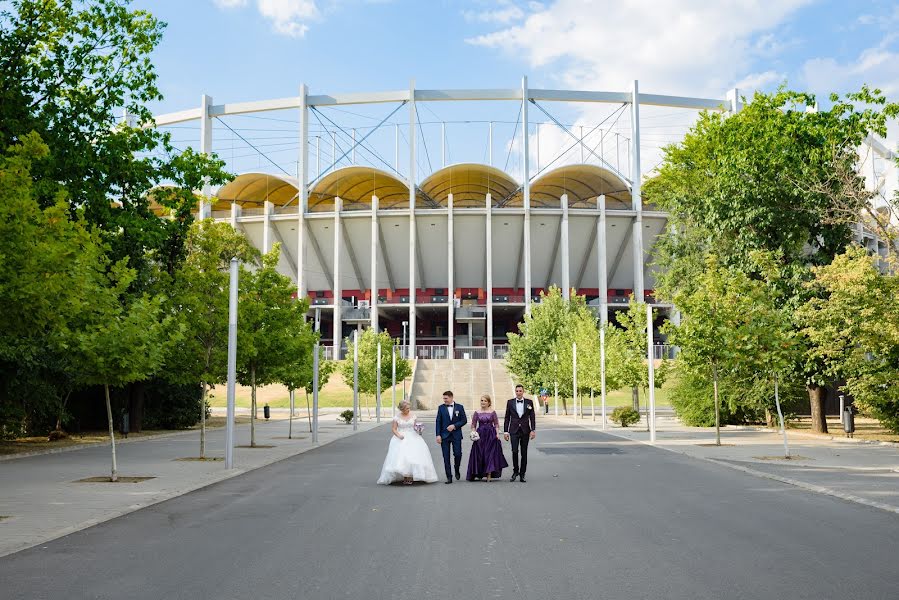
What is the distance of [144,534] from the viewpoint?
30.3ft

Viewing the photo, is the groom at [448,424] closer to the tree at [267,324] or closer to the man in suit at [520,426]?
the man in suit at [520,426]

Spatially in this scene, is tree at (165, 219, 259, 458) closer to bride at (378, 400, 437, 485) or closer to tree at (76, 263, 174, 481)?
tree at (76, 263, 174, 481)

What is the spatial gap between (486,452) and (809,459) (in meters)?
→ 9.10

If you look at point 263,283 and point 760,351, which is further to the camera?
point 263,283

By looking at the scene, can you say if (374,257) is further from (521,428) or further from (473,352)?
(521,428)

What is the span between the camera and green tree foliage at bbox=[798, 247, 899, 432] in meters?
22.8

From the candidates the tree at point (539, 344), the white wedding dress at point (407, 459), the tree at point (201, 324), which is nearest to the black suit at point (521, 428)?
the white wedding dress at point (407, 459)

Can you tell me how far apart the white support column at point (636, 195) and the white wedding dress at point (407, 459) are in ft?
191

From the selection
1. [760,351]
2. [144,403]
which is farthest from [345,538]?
[144,403]

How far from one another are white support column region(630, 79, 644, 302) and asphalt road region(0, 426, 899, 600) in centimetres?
6015

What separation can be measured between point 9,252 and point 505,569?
27.4 feet

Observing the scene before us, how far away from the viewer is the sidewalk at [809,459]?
1348cm

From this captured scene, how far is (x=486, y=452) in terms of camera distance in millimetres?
15094

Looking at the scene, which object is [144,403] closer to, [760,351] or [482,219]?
[760,351]
